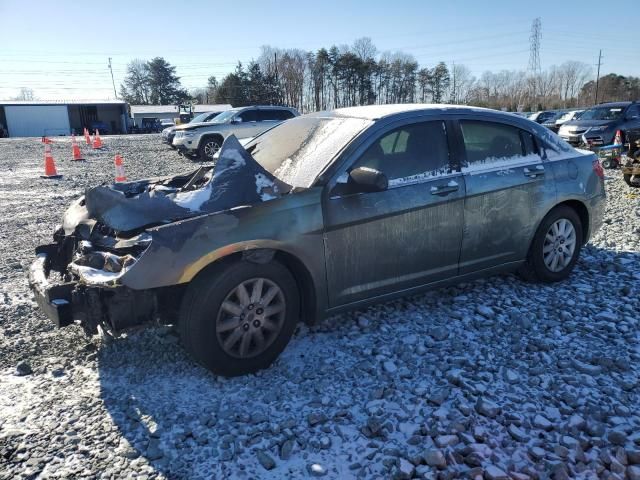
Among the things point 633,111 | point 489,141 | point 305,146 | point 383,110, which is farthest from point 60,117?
point 489,141

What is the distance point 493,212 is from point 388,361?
1663 millimetres

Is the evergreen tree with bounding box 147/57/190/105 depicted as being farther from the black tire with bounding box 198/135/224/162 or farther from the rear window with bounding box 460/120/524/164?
the rear window with bounding box 460/120/524/164

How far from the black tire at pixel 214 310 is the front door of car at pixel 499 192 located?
1784mm

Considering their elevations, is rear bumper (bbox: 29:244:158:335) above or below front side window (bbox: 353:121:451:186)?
below

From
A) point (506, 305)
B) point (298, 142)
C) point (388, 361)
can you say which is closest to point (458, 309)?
point (506, 305)

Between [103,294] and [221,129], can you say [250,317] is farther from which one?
[221,129]

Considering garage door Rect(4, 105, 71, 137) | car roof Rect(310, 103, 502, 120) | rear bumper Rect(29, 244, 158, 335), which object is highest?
garage door Rect(4, 105, 71, 137)

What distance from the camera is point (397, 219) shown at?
12.6 ft

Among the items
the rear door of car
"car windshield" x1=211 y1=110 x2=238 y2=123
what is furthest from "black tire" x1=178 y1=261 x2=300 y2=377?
the rear door of car

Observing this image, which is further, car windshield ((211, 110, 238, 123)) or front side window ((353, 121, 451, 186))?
car windshield ((211, 110, 238, 123))

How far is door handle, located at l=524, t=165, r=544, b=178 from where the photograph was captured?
14.9 feet

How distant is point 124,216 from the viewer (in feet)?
11.5

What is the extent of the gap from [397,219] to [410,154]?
572 mm

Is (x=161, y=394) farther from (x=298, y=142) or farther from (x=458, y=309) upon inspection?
(x=458, y=309)
